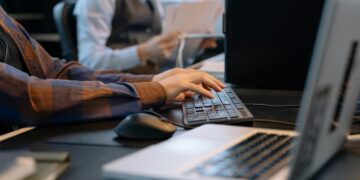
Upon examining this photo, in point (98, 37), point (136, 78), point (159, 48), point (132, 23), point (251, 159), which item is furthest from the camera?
point (132, 23)

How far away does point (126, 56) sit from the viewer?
2088 millimetres

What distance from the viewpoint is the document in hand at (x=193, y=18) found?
2105mm

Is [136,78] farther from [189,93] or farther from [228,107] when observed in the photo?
[228,107]

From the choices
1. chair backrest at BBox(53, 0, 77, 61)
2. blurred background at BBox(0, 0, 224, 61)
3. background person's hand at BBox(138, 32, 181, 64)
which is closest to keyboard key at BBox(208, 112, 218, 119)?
background person's hand at BBox(138, 32, 181, 64)

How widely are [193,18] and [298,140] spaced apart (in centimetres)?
173

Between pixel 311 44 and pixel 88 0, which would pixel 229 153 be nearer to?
pixel 311 44

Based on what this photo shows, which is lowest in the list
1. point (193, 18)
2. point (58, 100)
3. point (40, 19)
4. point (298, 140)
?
point (40, 19)

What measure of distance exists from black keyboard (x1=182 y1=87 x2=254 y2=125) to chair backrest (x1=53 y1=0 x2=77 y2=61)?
49.3 inches

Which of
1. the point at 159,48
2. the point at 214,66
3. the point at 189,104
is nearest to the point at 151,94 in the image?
the point at 189,104

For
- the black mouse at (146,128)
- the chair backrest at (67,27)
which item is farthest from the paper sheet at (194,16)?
the black mouse at (146,128)

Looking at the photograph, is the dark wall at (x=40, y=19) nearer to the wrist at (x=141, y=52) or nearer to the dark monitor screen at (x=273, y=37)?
the wrist at (x=141, y=52)

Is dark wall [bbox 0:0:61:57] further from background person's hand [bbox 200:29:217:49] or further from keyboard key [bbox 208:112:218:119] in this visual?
keyboard key [bbox 208:112:218:119]

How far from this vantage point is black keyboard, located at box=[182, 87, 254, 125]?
82cm

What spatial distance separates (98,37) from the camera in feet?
6.93
